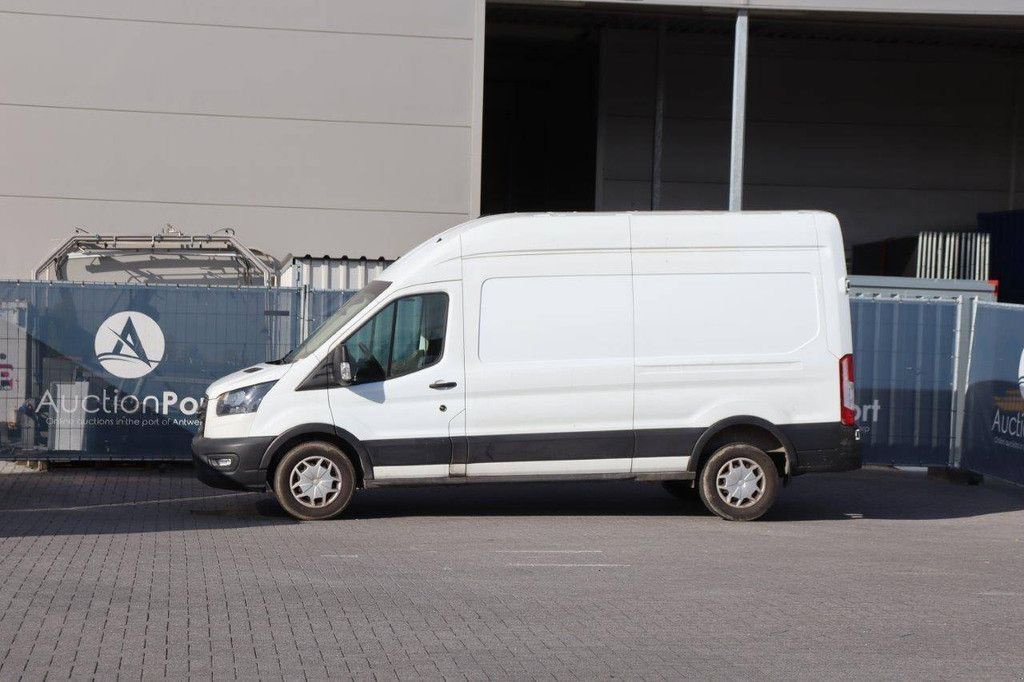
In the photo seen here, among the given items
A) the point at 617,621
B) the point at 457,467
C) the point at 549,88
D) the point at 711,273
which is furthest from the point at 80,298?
the point at 549,88

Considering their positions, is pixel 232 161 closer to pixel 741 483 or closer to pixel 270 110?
pixel 270 110

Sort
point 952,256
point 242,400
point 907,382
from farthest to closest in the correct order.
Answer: point 952,256, point 907,382, point 242,400

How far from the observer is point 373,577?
28.2ft

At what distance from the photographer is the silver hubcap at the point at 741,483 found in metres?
11.5

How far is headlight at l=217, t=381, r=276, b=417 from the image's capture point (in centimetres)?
1128

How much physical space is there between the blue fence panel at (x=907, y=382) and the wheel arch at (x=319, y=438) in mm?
6981

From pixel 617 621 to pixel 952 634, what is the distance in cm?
182

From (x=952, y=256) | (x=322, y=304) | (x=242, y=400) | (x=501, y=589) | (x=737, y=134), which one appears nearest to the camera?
(x=501, y=589)

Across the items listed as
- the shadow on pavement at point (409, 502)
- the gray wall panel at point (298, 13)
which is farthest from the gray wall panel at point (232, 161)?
the shadow on pavement at point (409, 502)

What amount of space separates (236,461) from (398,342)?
1715mm

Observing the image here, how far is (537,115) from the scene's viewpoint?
31203mm

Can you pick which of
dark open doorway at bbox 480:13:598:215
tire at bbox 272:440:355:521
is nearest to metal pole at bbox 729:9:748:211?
dark open doorway at bbox 480:13:598:215

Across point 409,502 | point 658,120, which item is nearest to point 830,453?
point 409,502

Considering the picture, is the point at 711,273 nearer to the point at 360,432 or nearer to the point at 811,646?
the point at 360,432
